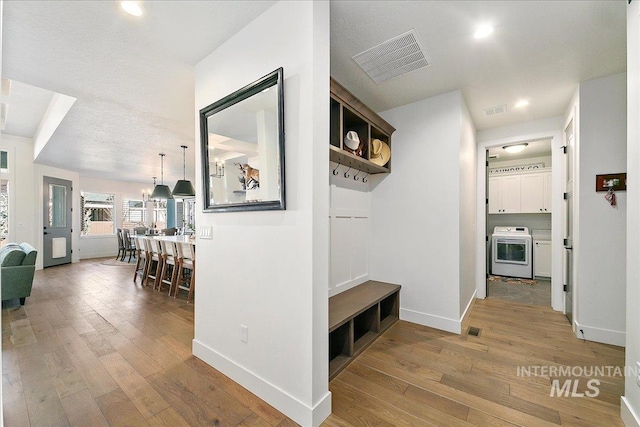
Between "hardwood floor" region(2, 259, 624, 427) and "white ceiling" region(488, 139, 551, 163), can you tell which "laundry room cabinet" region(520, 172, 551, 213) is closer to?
"white ceiling" region(488, 139, 551, 163)

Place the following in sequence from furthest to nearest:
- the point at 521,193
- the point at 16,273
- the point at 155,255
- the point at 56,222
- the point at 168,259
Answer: the point at 56,222, the point at 521,193, the point at 155,255, the point at 168,259, the point at 16,273

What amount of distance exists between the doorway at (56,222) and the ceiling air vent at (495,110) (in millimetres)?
8973

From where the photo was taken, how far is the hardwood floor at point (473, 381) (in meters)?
1.78

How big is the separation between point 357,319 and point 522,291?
10.7ft

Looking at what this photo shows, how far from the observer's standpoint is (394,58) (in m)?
2.45

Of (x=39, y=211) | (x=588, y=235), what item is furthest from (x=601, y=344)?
(x=39, y=211)

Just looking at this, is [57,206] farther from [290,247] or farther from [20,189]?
[290,247]

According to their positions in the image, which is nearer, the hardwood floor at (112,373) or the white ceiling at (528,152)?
the hardwood floor at (112,373)

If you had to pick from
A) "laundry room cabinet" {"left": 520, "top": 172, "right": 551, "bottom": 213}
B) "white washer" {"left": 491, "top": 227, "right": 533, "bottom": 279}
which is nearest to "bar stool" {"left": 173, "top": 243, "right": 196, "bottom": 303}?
"white washer" {"left": 491, "top": 227, "right": 533, "bottom": 279}

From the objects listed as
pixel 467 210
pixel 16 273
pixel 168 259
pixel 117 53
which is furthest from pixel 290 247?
pixel 16 273

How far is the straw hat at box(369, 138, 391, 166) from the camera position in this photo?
3252 mm

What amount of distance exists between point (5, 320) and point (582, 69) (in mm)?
6718

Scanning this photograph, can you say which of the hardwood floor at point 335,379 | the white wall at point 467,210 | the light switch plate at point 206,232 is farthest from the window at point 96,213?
the white wall at point 467,210

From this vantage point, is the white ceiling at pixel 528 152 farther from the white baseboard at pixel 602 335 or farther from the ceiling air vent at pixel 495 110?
the white baseboard at pixel 602 335
